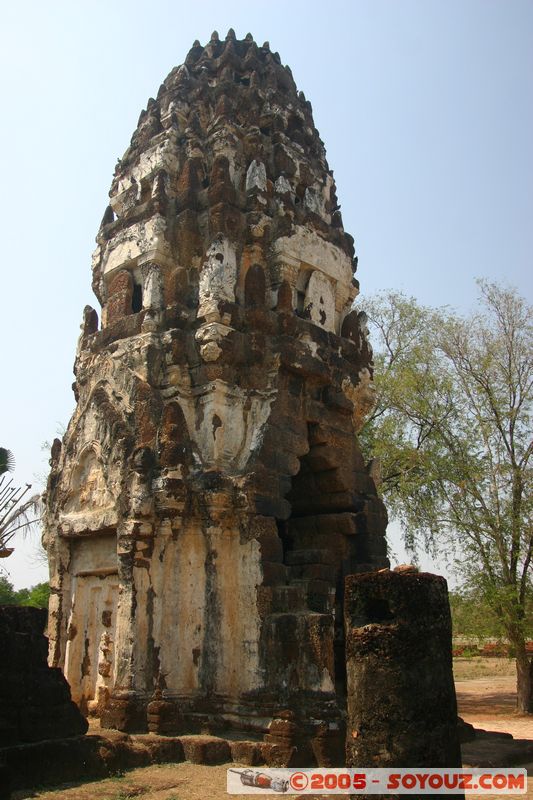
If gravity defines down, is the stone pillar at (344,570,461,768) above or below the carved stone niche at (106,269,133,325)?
below

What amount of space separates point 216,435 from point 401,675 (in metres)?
4.39

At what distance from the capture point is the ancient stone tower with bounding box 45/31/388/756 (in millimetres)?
7715

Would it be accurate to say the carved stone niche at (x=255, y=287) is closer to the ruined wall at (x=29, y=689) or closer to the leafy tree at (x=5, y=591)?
the ruined wall at (x=29, y=689)

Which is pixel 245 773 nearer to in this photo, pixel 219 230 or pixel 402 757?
pixel 402 757

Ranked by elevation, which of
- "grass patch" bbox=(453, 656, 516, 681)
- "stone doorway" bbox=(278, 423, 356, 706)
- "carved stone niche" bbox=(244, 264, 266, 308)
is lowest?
"grass patch" bbox=(453, 656, 516, 681)

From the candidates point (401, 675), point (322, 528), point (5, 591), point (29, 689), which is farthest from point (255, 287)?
point (5, 591)

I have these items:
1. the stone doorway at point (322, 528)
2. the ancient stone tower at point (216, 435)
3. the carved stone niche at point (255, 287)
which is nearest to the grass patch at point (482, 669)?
the stone doorway at point (322, 528)

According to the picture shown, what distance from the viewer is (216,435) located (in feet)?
27.9

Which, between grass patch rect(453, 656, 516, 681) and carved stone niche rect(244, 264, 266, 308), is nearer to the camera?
carved stone niche rect(244, 264, 266, 308)

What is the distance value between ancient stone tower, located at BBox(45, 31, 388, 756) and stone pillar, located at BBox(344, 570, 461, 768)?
8.20 feet

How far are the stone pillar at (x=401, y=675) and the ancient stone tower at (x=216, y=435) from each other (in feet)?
8.20

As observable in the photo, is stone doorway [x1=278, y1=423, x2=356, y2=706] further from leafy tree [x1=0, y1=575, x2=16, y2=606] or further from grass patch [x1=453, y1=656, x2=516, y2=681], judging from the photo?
leafy tree [x1=0, y1=575, x2=16, y2=606]

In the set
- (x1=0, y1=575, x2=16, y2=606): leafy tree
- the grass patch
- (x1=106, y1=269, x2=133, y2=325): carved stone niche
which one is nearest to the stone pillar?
(x1=106, y1=269, x2=133, y2=325): carved stone niche

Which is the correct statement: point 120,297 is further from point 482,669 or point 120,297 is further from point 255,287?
point 482,669
